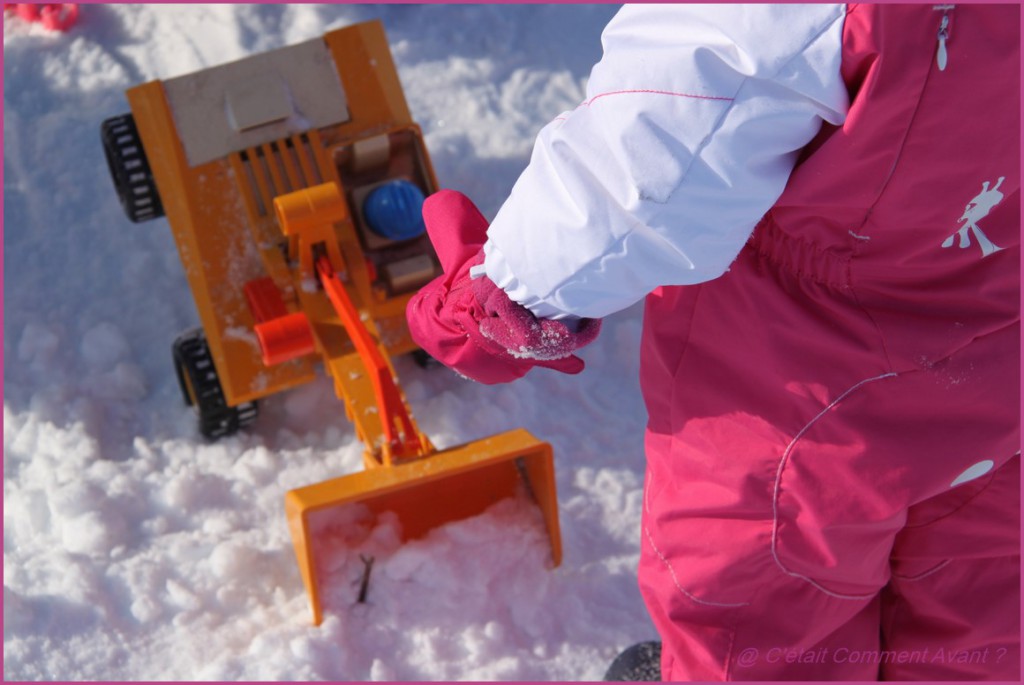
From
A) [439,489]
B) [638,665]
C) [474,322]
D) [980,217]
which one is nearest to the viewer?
[980,217]

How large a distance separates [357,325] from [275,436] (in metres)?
0.38

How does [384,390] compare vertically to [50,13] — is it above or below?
below

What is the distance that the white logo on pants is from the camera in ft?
3.49

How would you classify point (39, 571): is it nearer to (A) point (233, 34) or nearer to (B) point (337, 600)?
(B) point (337, 600)

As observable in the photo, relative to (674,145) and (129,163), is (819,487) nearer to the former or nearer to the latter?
(674,145)

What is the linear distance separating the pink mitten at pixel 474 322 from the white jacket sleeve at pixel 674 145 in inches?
3.7

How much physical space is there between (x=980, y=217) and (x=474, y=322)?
0.52 m

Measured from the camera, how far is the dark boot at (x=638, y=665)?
1742 millimetres

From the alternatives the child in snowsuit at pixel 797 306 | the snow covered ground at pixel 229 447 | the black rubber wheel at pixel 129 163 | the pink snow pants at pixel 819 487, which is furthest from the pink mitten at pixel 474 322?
the black rubber wheel at pixel 129 163

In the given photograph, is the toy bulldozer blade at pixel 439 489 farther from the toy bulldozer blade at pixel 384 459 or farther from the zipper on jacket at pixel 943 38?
the zipper on jacket at pixel 943 38

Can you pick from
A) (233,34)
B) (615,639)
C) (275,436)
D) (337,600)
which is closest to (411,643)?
→ (337,600)

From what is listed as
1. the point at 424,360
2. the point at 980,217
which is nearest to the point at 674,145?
the point at 980,217

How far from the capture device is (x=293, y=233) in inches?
71.2

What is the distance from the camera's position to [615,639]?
6.10ft
